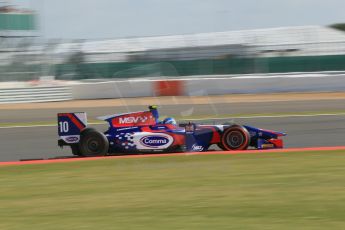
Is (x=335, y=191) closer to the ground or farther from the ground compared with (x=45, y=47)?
closer to the ground

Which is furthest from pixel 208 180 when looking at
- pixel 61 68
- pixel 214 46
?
pixel 214 46

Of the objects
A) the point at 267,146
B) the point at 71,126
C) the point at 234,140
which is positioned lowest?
the point at 267,146

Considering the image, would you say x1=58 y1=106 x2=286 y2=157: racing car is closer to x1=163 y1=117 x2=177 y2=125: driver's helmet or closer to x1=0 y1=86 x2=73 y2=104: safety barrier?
x1=163 y1=117 x2=177 y2=125: driver's helmet

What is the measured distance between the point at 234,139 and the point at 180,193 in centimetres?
349

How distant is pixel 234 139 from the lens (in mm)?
9242

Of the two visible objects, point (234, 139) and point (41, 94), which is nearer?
point (234, 139)

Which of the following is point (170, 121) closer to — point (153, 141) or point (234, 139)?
point (153, 141)

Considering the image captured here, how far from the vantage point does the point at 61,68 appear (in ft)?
90.4

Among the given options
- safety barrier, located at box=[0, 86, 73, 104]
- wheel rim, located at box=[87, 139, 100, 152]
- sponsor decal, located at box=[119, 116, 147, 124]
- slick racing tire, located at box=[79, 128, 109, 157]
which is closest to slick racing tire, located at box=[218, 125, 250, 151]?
sponsor decal, located at box=[119, 116, 147, 124]

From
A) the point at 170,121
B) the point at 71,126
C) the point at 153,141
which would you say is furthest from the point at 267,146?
the point at 71,126

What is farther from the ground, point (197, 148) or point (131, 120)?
point (131, 120)

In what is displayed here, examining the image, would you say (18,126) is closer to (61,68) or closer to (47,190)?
(47,190)

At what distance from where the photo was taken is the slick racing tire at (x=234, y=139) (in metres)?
9.20

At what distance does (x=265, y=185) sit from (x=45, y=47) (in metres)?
23.9
